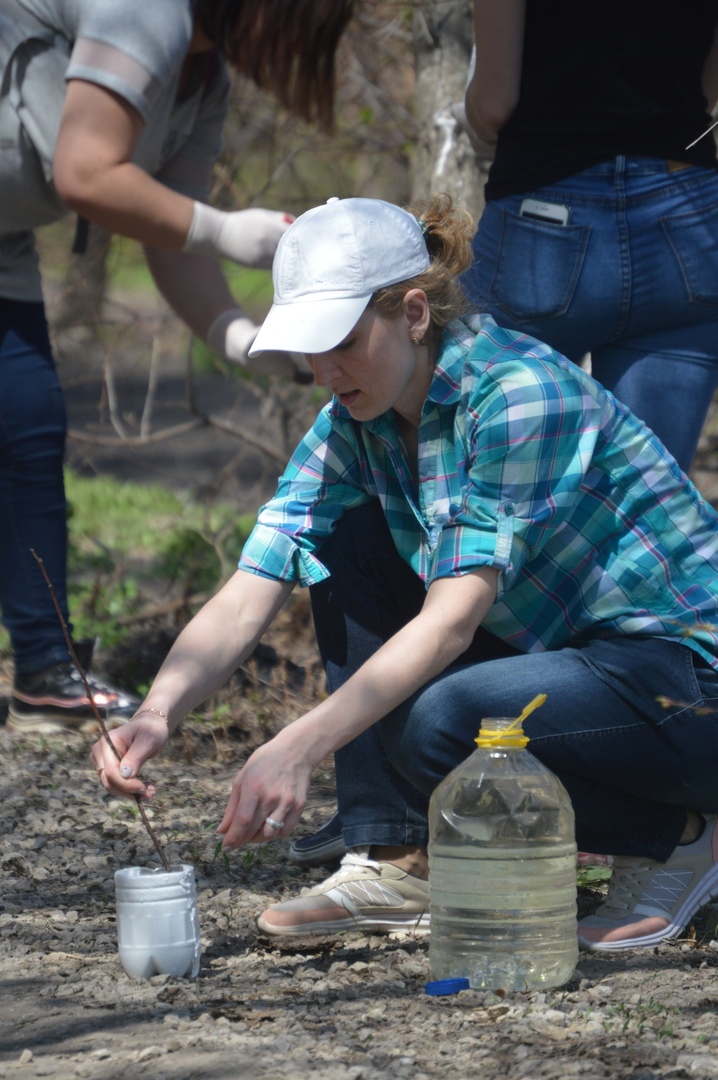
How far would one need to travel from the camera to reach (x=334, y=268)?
7.48 feet

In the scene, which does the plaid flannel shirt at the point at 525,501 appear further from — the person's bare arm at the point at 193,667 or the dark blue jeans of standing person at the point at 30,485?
the dark blue jeans of standing person at the point at 30,485

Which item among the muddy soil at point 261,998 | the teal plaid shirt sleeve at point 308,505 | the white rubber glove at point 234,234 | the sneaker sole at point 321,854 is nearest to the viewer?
the muddy soil at point 261,998

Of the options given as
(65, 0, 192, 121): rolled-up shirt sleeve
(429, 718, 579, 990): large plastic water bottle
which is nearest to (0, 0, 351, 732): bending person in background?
(65, 0, 192, 121): rolled-up shirt sleeve

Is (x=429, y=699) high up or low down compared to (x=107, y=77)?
down

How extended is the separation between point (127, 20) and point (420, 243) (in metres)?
1.36

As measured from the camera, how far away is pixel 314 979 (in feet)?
7.61

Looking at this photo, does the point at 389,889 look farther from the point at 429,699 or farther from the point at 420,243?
the point at 420,243

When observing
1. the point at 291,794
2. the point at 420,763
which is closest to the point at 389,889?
the point at 420,763

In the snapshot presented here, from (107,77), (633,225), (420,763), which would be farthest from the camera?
(107,77)

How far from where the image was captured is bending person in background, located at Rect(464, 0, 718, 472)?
8.95 feet

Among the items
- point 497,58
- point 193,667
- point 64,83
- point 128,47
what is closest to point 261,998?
point 193,667

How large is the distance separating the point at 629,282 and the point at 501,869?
119cm

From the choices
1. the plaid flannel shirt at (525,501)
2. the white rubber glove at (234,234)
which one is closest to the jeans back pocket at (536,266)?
the plaid flannel shirt at (525,501)

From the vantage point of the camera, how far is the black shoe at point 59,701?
3.76 meters
